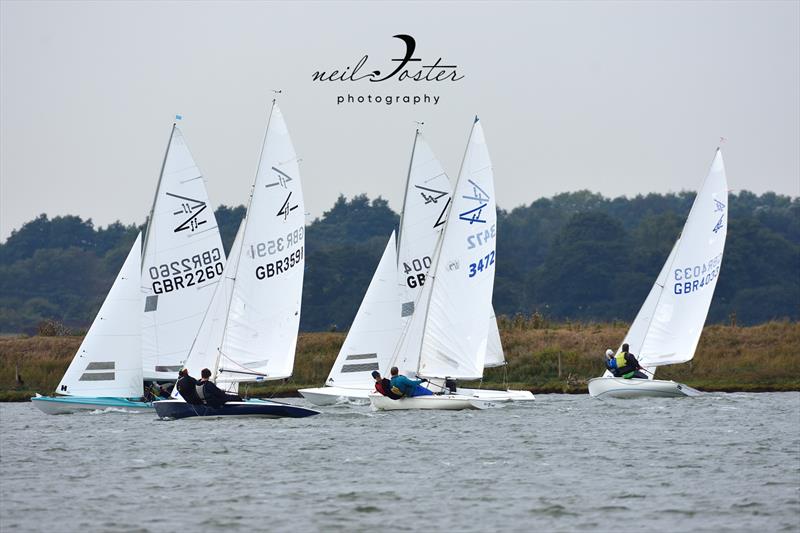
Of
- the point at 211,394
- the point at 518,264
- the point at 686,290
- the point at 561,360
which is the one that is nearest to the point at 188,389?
the point at 211,394

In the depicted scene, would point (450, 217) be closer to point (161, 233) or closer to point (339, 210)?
point (161, 233)

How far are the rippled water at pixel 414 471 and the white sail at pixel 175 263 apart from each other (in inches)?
125

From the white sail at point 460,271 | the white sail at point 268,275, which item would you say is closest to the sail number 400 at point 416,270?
the white sail at point 460,271

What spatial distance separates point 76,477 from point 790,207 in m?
100

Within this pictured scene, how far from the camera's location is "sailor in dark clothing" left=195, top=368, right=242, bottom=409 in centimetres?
3384

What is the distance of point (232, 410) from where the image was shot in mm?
34281

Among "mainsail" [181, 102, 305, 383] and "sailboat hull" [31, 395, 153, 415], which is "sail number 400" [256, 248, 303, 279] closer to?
"mainsail" [181, 102, 305, 383]

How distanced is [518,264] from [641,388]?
73.6 m

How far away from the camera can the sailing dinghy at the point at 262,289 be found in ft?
122

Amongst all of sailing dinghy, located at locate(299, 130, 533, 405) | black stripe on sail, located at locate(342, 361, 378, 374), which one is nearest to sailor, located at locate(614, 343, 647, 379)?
sailing dinghy, located at locate(299, 130, 533, 405)

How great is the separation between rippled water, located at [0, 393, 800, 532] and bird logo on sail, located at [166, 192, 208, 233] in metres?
5.62

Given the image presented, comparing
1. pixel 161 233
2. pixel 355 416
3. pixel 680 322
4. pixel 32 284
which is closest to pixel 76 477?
pixel 355 416

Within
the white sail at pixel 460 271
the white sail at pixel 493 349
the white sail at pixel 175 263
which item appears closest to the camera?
the white sail at pixel 460 271

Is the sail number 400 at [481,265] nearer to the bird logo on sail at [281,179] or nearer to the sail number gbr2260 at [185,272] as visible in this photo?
the bird logo on sail at [281,179]
